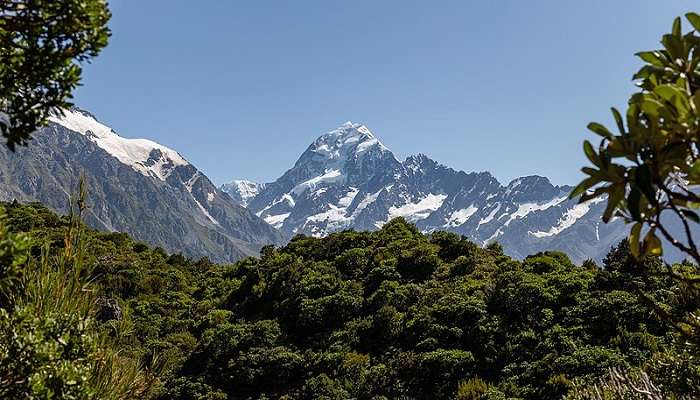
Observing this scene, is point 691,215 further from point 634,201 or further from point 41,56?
point 41,56

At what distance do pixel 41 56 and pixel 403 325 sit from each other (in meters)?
18.2

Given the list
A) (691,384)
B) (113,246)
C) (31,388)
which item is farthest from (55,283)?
(113,246)

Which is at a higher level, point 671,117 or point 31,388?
point 671,117

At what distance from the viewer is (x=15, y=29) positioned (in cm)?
300

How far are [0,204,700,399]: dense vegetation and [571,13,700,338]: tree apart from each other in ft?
27.2

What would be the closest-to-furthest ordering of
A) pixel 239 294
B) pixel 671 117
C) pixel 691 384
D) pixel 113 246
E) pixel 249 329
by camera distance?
pixel 671 117 < pixel 691 384 < pixel 249 329 < pixel 239 294 < pixel 113 246

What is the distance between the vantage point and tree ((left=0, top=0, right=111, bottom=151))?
292 cm

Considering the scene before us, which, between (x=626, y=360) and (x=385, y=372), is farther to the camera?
(x=385, y=372)

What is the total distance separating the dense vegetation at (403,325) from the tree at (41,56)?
9.42m

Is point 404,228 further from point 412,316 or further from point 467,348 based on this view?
point 467,348

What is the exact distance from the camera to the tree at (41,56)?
2924 millimetres

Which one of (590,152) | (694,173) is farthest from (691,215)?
(590,152)

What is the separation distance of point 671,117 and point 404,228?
93.7ft

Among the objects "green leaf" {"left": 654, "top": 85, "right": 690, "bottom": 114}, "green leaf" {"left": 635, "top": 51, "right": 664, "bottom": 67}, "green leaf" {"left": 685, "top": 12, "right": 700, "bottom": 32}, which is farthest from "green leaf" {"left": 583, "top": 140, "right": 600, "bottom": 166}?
"green leaf" {"left": 685, "top": 12, "right": 700, "bottom": 32}
